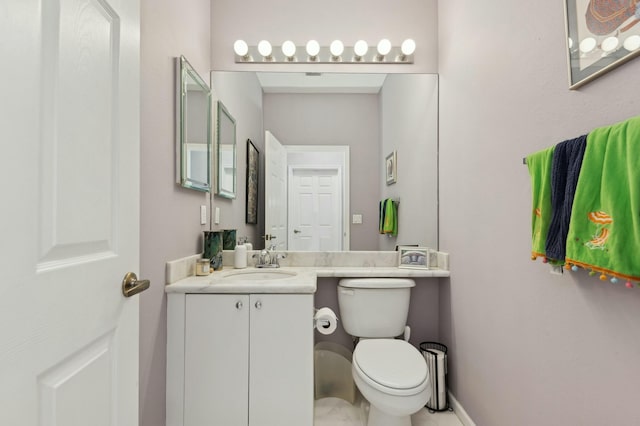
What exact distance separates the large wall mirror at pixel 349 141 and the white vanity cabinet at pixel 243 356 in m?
0.68

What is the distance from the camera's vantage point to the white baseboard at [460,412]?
1.63 m

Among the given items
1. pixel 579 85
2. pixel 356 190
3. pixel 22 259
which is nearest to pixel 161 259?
pixel 22 259

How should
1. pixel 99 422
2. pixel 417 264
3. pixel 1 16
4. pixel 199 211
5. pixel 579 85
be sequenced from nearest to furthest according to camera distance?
→ pixel 1 16 → pixel 99 422 → pixel 579 85 → pixel 199 211 → pixel 417 264

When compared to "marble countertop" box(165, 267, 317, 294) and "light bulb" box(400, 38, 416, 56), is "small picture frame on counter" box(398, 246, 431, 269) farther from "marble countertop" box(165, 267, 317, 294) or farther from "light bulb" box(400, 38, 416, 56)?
"light bulb" box(400, 38, 416, 56)

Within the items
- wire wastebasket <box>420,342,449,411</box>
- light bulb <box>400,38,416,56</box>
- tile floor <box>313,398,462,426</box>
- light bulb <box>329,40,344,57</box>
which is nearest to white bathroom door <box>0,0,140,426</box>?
tile floor <box>313,398,462,426</box>

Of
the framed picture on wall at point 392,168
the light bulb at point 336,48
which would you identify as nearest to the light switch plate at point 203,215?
the framed picture on wall at point 392,168

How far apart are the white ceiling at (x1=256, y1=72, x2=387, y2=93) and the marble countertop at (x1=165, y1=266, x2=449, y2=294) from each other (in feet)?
3.76

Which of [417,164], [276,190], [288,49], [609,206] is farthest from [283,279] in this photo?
[288,49]

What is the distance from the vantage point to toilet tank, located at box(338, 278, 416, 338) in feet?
5.97

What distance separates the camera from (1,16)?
0.51 meters

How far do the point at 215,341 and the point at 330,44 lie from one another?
1854 mm

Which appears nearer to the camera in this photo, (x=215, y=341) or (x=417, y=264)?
(x=215, y=341)

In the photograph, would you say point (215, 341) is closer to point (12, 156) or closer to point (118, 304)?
point (118, 304)

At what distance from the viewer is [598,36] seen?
0.88 metres
